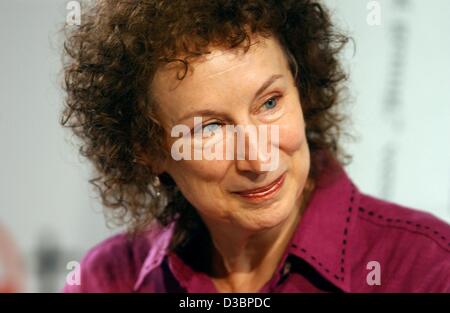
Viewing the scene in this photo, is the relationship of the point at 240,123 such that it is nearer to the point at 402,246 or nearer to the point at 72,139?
the point at 402,246

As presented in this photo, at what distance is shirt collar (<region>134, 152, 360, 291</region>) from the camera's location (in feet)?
3.54

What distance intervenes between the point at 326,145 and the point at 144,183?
38 centimetres

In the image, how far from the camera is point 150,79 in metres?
1.01

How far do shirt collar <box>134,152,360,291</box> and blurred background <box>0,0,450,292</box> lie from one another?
0.25 m

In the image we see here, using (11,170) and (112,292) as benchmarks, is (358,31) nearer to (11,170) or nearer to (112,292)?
(112,292)

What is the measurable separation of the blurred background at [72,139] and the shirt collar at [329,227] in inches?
9.7

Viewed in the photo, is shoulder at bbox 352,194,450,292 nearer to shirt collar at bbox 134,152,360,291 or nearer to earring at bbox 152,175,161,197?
shirt collar at bbox 134,152,360,291

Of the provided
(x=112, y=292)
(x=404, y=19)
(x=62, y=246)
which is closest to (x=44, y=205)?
(x=62, y=246)

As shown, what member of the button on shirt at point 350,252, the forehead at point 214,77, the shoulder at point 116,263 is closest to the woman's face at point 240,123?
the forehead at point 214,77

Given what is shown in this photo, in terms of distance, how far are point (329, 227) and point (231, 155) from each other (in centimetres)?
26

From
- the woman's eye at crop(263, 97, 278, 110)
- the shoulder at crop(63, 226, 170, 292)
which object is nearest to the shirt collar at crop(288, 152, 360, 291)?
the woman's eye at crop(263, 97, 278, 110)

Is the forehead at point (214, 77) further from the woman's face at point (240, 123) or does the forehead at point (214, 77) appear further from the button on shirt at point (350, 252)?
the button on shirt at point (350, 252)

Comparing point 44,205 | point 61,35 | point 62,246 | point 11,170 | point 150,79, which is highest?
point 61,35

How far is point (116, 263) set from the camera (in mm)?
1312
